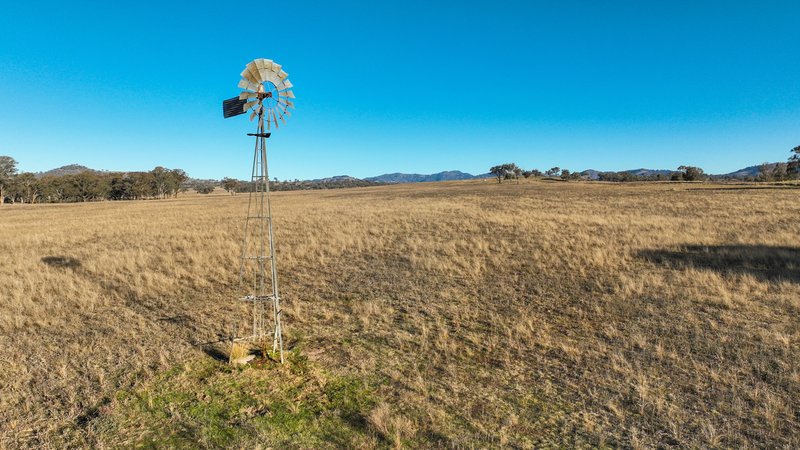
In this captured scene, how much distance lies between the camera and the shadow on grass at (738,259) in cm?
1116

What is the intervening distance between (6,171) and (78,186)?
12111 millimetres

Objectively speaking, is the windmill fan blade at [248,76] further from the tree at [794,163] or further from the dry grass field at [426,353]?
the tree at [794,163]

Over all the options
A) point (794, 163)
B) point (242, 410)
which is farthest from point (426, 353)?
point (794, 163)

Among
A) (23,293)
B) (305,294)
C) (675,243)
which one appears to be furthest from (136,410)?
(675,243)

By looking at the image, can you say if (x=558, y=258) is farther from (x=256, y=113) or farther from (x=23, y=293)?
(x=23, y=293)

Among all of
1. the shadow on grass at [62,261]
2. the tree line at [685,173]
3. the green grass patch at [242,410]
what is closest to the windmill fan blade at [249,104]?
the green grass patch at [242,410]

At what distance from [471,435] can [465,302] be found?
16.9 feet

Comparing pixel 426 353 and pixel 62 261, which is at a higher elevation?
pixel 62 261

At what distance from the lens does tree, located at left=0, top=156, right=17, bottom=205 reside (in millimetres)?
81688

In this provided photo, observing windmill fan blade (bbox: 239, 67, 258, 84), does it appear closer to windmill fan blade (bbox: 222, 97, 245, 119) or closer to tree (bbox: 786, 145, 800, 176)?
windmill fan blade (bbox: 222, 97, 245, 119)

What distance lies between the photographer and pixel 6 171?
83.1m

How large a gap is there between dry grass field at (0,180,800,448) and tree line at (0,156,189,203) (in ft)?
318

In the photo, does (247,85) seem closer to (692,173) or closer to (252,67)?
(252,67)

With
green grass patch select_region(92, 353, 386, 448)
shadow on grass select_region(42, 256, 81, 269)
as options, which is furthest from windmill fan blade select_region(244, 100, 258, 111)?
shadow on grass select_region(42, 256, 81, 269)
